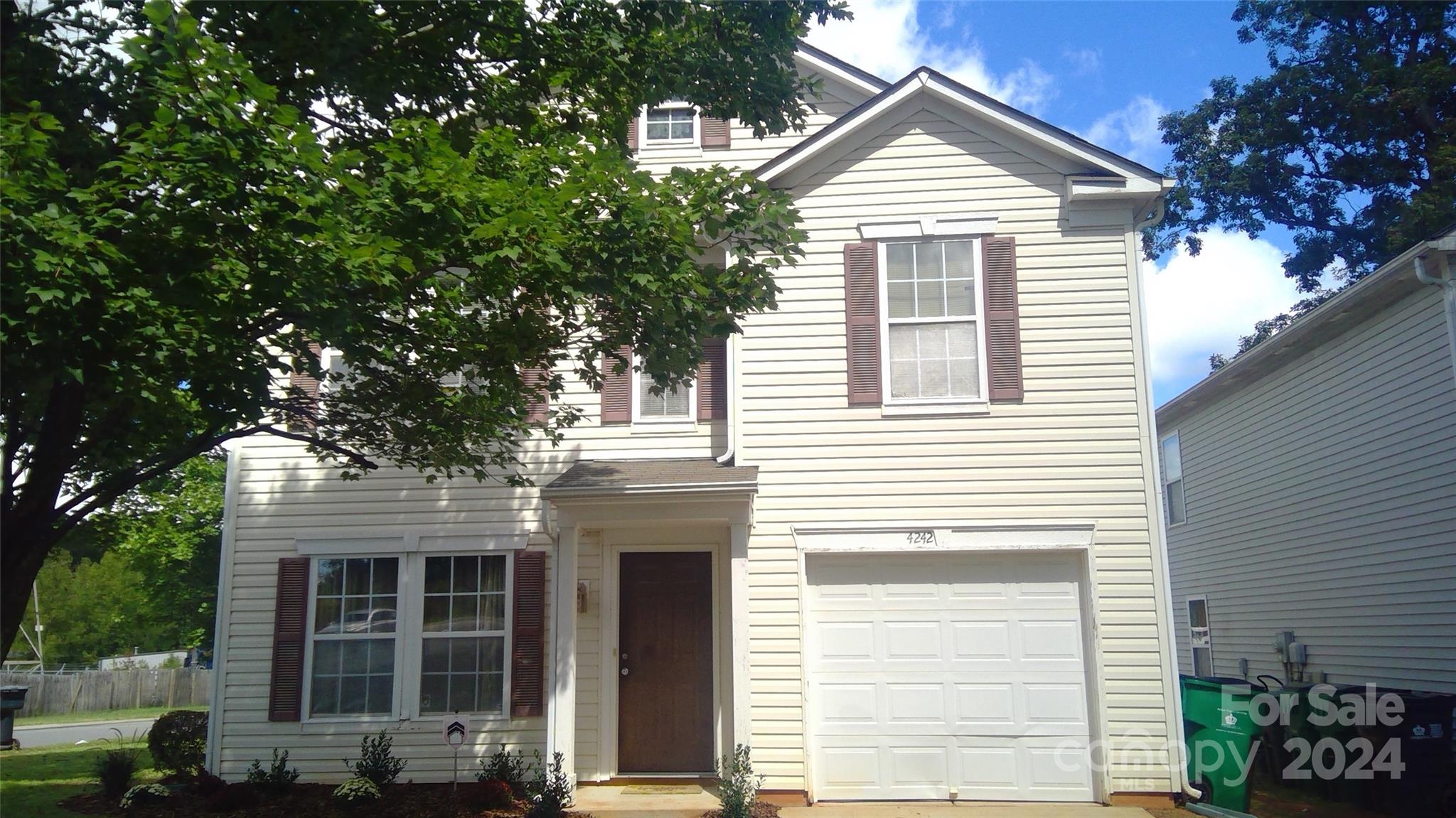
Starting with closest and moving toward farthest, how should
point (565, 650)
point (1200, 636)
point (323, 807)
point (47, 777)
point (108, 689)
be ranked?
point (565, 650) < point (323, 807) < point (47, 777) < point (1200, 636) < point (108, 689)

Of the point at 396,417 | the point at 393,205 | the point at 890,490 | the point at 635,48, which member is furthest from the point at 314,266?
the point at 890,490

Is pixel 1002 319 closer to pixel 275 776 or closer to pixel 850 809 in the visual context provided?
pixel 850 809

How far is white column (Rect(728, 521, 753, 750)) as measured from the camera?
32.4ft

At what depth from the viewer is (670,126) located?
42.6ft

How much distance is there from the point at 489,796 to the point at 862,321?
5896 mm

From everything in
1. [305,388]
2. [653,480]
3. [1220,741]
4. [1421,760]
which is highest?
[305,388]

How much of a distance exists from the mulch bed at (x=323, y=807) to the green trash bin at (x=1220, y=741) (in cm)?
591

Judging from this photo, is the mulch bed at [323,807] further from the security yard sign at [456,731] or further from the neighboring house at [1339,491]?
the neighboring house at [1339,491]

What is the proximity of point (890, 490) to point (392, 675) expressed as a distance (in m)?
5.74

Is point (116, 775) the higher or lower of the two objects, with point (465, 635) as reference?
lower

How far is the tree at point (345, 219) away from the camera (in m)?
6.24

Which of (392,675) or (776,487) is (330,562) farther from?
(776,487)

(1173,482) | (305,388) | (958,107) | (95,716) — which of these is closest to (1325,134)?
(1173,482)

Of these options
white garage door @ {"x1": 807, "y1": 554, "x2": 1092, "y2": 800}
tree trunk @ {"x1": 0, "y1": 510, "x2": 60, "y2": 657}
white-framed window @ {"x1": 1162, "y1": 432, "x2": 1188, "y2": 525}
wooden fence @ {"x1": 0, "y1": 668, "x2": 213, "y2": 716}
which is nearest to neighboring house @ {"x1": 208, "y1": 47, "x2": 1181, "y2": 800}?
white garage door @ {"x1": 807, "y1": 554, "x2": 1092, "y2": 800}
